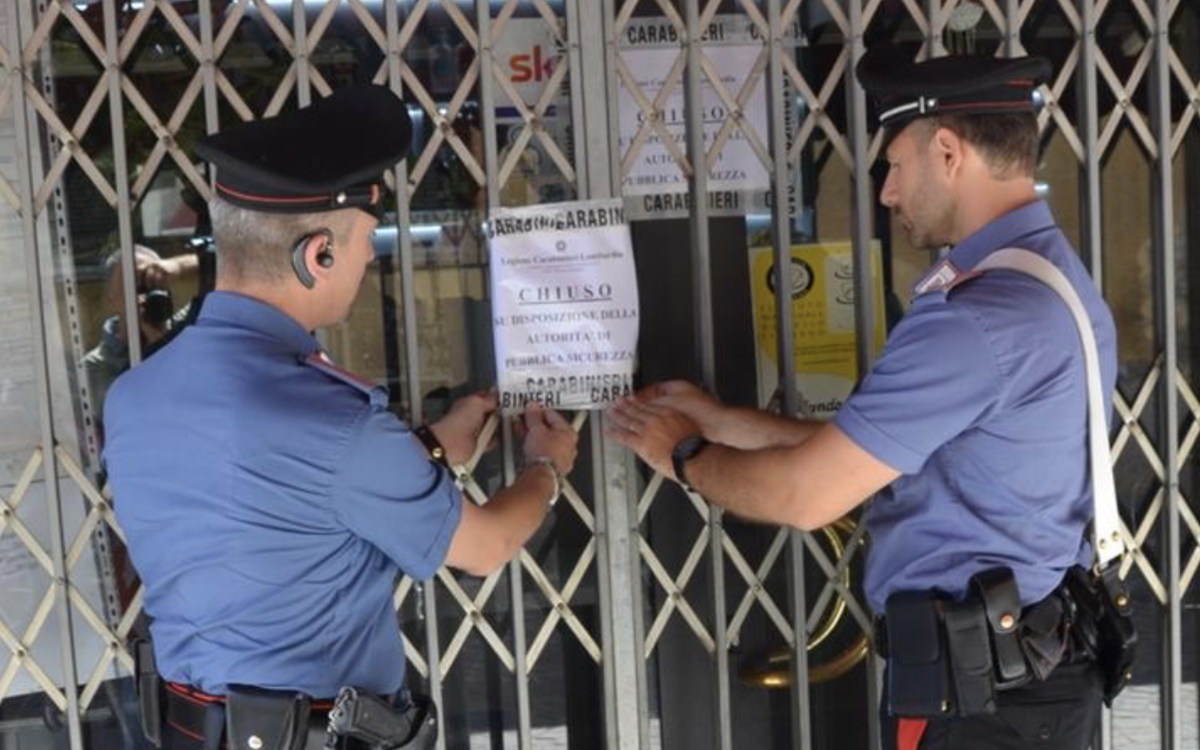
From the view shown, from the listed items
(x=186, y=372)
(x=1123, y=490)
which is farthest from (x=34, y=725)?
(x=1123, y=490)

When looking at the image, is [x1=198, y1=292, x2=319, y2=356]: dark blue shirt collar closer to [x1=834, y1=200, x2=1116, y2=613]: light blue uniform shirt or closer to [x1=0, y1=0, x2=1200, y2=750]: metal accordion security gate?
[x1=0, y1=0, x2=1200, y2=750]: metal accordion security gate

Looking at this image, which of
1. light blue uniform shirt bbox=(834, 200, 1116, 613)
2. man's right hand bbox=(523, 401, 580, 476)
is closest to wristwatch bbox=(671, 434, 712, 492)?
man's right hand bbox=(523, 401, 580, 476)

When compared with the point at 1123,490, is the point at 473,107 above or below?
above

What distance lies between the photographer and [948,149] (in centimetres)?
285

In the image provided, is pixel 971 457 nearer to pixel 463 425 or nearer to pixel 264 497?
pixel 463 425

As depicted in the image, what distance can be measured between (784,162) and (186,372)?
154 centimetres

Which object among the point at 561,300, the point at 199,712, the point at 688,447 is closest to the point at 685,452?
the point at 688,447

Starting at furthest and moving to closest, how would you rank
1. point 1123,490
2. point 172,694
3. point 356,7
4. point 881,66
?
point 1123,490
point 356,7
point 881,66
point 172,694

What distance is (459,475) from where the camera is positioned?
11.1 feet

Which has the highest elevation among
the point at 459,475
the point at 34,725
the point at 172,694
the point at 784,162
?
the point at 784,162

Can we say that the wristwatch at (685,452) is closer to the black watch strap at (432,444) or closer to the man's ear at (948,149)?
the black watch strap at (432,444)

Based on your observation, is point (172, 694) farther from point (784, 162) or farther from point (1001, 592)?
point (784, 162)

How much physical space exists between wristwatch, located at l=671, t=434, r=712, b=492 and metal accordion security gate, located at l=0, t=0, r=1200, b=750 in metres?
0.32

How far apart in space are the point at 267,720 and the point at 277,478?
40 cm
